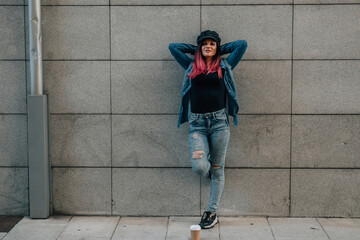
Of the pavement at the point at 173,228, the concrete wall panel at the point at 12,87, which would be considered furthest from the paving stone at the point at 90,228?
the concrete wall panel at the point at 12,87

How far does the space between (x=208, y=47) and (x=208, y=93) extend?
19.3 inches

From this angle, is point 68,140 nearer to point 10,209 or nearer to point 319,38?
point 10,209

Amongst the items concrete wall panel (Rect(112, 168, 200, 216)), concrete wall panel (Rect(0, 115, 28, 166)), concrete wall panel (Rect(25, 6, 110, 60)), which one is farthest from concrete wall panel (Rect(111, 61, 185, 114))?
concrete wall panel (Rect(0, 115, 28, 166))

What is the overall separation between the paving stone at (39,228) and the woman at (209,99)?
1.62m

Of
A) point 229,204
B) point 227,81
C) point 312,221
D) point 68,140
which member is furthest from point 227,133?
point 68,140

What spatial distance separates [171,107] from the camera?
5.99 m

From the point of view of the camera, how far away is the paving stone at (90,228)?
17.8ft

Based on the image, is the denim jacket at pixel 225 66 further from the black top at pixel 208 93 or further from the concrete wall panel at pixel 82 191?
the concrete wall panel at pixel 82 191

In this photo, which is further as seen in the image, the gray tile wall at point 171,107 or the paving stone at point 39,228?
the gray tile wall at point 171,107

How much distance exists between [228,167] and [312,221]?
3.77 ft

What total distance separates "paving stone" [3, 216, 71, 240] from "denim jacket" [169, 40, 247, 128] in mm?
1774

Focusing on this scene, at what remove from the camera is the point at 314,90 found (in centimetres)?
590

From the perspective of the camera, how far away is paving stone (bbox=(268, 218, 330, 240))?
539 centimetres

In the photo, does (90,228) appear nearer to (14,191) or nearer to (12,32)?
(14,191)
